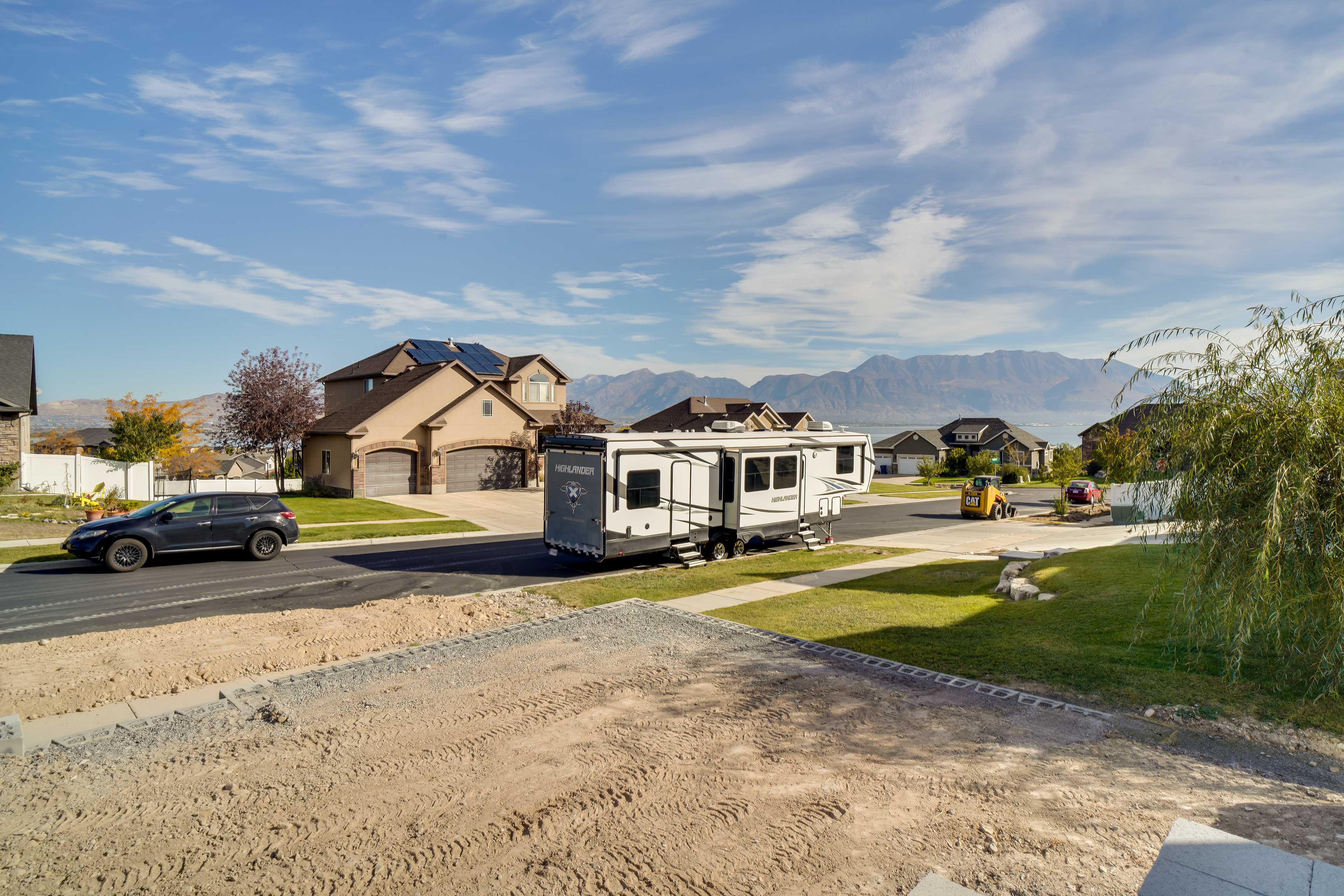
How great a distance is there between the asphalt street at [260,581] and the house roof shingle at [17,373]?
55.2 ft

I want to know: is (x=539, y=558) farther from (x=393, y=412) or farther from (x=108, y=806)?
(x=393, y=412)

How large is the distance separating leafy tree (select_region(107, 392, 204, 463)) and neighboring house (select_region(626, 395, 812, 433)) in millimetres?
28041

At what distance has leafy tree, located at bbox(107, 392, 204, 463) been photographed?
32625 millimetres

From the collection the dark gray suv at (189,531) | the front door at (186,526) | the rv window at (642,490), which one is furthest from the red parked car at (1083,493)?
the front door at (186,526)

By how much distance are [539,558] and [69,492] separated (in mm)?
24141

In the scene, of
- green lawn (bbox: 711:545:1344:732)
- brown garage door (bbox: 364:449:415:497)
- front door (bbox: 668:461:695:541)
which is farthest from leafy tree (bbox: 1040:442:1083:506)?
brown garage door (bbox: 364:449:415:497)

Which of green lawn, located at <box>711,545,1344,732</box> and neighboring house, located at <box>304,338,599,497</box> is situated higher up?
neighboring house, located at <box>304,338,599,497</box>

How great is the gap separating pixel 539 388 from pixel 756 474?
30.9 m

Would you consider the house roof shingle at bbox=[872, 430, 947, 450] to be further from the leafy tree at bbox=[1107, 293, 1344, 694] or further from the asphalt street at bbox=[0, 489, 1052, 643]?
the leafy tree at bbox=[1107, 293, 1344, 694]

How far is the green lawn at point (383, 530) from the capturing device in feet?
73.2

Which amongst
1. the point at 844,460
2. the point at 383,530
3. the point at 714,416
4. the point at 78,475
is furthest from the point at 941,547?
the point at 714,416

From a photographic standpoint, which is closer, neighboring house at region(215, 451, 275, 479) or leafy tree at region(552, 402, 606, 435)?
leafy tree at region(552, 402, 606, 435)

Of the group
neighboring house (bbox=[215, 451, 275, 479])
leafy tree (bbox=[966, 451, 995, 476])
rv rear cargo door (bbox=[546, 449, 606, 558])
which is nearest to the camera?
rv rear cargo door (bbox=[546, 449, 606, 558])

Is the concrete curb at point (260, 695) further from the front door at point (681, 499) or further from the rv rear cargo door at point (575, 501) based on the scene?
the front door at point (681, 499)
